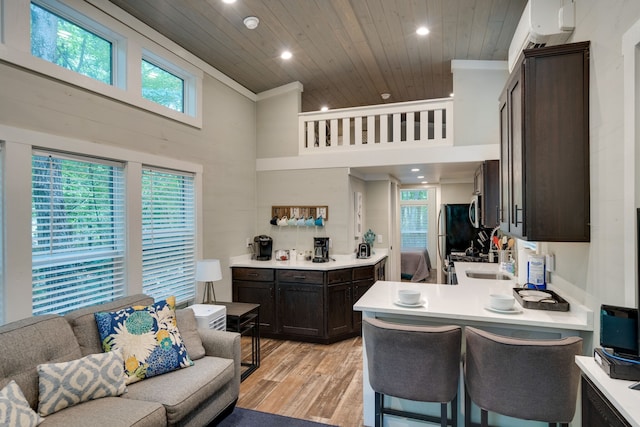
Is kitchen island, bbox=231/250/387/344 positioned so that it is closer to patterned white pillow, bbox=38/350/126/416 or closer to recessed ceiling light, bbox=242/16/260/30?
patterned white pillow, bbox=38/350/126/416

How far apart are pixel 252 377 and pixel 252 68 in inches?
138

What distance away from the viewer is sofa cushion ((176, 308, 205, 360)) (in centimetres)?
258

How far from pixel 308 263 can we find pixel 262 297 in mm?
714

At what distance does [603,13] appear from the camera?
1.73 m

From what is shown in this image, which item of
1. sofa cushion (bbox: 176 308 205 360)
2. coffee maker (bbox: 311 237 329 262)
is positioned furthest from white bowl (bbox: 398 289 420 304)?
coffee maker (bbox: 311 237 329 262)

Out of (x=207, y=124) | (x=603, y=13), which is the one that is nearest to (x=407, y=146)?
(x=207, y=124)

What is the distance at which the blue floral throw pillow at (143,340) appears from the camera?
7.39 ft

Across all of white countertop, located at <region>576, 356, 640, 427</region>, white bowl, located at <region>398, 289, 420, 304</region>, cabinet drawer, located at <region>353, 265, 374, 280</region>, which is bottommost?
cabinet drawer, located at <region>353, 265, 374, 280</region>

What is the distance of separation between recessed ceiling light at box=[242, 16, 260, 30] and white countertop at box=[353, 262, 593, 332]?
2.68 m

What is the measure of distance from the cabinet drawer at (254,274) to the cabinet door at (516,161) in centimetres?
285

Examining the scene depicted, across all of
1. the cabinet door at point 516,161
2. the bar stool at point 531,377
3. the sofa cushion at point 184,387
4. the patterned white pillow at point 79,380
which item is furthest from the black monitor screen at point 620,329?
the patterned white pillow at point 79,380

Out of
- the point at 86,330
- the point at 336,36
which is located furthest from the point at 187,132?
the point at 86,330

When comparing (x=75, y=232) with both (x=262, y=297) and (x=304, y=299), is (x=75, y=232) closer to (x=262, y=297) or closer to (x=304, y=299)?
(x=262, y=297)

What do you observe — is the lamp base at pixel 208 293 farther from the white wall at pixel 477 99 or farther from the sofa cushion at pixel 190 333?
the white wall at pixel 477 99
